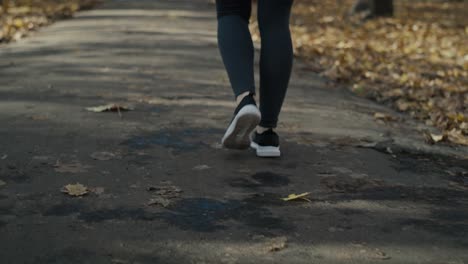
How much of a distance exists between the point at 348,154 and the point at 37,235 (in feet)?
6.69

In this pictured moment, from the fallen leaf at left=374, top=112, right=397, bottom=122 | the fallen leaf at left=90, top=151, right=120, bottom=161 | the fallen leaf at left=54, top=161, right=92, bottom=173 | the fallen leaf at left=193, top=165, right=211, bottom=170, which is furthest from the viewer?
the fallen leaf at left=374, top=112, right=397, bottom=122

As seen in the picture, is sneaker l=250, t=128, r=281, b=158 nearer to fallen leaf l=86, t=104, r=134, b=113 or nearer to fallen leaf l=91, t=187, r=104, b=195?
fallen leaf l=91, t=187, r=104, b=195

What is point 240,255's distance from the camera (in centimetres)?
258

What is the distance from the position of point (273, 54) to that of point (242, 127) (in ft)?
1.45

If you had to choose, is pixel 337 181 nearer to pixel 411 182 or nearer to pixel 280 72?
pixel 411 182

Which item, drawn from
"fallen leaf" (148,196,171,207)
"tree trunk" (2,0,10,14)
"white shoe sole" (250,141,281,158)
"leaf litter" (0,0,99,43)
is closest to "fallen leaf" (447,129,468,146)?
"white shoe sole" (250,141,281,158)

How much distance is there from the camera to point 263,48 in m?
3.97

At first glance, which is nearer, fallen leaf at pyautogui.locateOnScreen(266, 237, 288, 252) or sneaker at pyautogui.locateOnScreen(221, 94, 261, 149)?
fallen leaf at pyautogui.locateOnScreen(266, 237, 288, 252)

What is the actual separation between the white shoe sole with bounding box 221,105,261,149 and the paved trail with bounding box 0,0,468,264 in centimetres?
10

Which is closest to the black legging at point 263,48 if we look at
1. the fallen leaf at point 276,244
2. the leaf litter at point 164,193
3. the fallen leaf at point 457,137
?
the leaf litter at point 164,193

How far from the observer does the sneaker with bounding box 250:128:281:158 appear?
4012 mm

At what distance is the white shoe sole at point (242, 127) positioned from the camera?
370cm

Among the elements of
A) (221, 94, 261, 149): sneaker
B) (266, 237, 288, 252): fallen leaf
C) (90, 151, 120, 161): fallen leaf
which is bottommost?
(90, 151, 120, 161): fallen leaf

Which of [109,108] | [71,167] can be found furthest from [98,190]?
[109,108]
